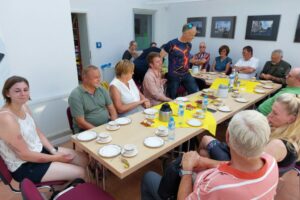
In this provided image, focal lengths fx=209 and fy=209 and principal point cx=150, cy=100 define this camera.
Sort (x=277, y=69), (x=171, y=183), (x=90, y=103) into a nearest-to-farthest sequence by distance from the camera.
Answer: (x=171, y=183) → (x=90, y=103) → (x=277, y=69)

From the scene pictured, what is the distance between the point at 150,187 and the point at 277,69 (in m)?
3.76

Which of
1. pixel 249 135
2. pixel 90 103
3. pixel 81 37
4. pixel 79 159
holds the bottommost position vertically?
pixel 79 159

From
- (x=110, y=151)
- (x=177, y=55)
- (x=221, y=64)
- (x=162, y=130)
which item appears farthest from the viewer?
(x=221, y=64)

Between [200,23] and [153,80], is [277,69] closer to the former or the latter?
[200,23]

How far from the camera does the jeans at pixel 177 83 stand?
327 cm

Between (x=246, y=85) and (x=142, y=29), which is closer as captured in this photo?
(x=246, y=85)

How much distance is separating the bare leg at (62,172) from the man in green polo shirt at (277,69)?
383cm

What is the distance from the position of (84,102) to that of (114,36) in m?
3.54

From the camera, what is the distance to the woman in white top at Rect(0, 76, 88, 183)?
1.43 m

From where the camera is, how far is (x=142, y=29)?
605 cm

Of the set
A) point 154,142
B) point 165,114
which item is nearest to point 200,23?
point 165,114

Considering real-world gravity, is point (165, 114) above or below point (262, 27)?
below

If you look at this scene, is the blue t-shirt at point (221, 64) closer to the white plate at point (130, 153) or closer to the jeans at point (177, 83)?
the jeans at point (177, 83)

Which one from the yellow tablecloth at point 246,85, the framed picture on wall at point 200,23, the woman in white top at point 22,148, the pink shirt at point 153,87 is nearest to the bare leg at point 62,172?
the woman in white top at point 22,148
